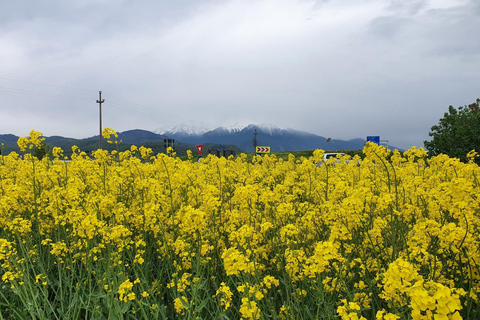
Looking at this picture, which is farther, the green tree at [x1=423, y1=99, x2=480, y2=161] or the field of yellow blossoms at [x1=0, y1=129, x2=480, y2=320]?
the green tree at [x1=423, y1=99, x2=480, y2=161]

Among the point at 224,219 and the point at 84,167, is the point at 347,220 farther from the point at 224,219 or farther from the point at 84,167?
the point at 84,167

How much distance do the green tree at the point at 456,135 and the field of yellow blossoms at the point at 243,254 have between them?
75.5 feet

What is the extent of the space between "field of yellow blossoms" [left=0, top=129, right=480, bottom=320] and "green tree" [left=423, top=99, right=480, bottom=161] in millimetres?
23022

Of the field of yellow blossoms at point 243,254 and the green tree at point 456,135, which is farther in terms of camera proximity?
the green tree at point 456,135

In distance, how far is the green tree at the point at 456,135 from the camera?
24297 mm

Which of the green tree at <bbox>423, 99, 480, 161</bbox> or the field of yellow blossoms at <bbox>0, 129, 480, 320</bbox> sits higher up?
the green tree at <bbox>423, 99, 480, 161</bbox>

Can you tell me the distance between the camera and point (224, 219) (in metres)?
4.65

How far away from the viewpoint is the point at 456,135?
2459cm

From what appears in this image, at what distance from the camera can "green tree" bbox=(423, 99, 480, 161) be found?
24.3 metres

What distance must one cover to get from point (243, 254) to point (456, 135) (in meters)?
27.7

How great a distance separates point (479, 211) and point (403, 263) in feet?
9.10

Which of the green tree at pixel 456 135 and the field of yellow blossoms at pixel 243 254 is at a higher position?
the green tree at pixel 456 135

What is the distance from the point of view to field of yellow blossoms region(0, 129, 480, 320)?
266 cm

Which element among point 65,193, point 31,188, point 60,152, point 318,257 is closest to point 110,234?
point 65,193
